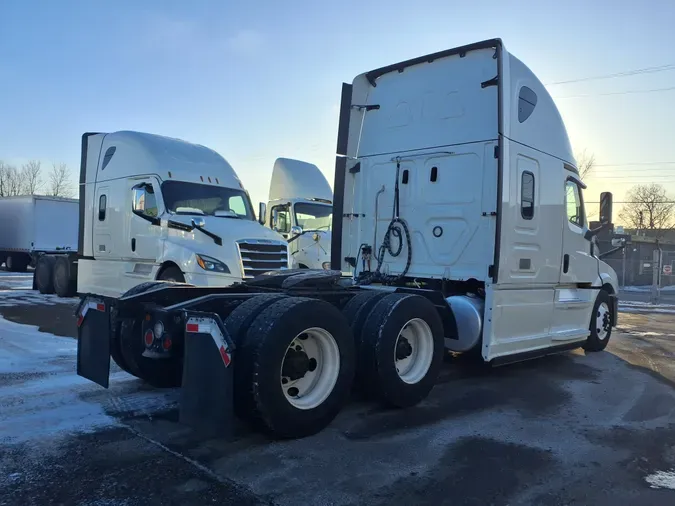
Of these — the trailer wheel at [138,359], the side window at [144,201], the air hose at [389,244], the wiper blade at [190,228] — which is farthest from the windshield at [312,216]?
the trailer wheel at [138,359]

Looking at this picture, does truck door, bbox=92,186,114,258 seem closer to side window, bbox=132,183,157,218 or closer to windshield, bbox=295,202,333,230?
side window, bbox=132,183,157,218

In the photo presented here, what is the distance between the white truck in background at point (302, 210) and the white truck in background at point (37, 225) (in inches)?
585

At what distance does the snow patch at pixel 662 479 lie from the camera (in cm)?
387

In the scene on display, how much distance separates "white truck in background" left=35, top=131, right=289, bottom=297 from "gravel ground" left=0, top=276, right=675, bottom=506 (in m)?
3.48

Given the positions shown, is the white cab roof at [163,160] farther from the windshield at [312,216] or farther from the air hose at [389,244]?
the air hose at [389,244]

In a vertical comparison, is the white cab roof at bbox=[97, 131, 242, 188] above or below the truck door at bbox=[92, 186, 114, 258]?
above

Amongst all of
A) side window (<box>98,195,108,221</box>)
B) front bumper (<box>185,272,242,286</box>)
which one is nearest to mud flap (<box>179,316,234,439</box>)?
front bumper (<box>185,272,242,286</box>)

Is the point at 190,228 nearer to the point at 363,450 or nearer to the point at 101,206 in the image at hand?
the point at 101,206

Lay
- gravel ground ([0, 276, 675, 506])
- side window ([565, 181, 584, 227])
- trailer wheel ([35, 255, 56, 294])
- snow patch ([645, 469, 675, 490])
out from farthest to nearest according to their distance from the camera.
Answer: trailer wheel ([35, 255, 56, 294])
side window ([565, 181, 584, 227])
snow patch ([645, 469, 675, 490])
gravel ground ([0, 276, 675, 506])

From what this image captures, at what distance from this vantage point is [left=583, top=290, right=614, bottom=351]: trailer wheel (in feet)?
28.9

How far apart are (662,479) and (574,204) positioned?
193 inches

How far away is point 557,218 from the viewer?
759 centimetres

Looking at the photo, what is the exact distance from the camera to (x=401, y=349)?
570 cm

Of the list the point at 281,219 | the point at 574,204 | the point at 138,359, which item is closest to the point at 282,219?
the point at 281,219
